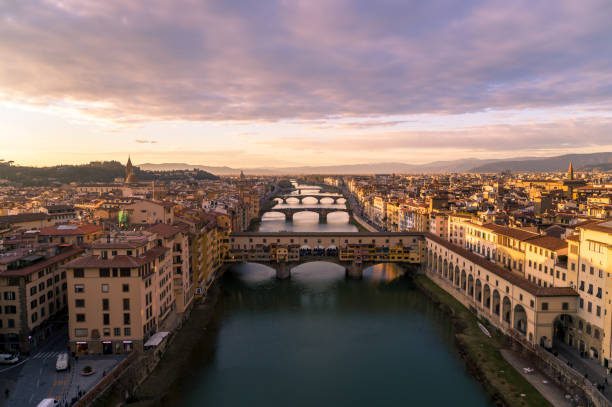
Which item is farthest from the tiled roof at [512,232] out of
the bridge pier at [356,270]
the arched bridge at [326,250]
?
the bridge pier at [356,270]

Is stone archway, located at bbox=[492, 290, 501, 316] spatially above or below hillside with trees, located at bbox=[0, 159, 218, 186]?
below

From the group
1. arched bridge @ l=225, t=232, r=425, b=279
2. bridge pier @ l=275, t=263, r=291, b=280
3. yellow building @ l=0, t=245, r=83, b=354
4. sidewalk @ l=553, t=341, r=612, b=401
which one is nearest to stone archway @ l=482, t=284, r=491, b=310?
sidewalk @ l=553, t=341, r=612, b=401

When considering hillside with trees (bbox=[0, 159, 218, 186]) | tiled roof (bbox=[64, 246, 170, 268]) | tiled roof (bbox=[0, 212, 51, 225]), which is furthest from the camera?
hillside with trees (bbox=[0, 159, 218, 186])

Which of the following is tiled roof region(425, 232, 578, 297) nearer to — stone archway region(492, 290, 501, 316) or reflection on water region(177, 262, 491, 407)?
stone archway region(492, 290, 501, 316)

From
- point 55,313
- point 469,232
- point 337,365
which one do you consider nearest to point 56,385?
point 55,313

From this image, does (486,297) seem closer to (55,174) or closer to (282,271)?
(282,271)

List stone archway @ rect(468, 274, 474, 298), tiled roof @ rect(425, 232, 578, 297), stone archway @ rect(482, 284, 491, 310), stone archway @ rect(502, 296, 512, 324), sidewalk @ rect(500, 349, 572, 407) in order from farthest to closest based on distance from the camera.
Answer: stone archway @ rect(468, 274, 474, 298) < stone archway @ rect(482, 284, 491, 310) < stone archway @ rect(502, 296, 512, 324) < tiled roof @ rect(425, 232, 578, 297) < sidewalk @ rect(500, 349, 572, 407)

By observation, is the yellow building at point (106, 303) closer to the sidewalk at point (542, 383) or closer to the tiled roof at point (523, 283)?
the sidewalk at point (542, 383)
